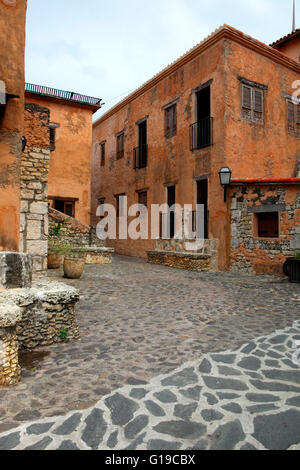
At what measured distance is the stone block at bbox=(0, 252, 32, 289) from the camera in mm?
3307

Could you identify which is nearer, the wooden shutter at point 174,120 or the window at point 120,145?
the wooden shutter at point 174,120

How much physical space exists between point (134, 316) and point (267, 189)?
21.4 feet

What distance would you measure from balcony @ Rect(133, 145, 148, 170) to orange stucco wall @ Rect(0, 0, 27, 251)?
11023mm

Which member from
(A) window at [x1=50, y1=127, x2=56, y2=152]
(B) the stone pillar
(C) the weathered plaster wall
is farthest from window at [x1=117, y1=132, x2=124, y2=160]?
(B) the stone pillar

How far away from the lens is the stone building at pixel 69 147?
571 inches

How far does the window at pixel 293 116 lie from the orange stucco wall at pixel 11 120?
11.3m

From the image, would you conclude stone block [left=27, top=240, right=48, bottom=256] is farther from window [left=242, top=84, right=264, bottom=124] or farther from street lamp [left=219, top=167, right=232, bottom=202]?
window [left=242, top=84, right=264, bottom=124]

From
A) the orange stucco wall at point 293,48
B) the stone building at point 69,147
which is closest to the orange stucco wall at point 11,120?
the stone building at point 69,147

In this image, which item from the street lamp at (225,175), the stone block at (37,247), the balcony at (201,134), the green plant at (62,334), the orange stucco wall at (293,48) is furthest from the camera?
the orange stucco wall at (293,48)

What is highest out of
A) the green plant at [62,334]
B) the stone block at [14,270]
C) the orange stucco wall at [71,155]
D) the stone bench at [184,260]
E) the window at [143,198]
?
the orange stucco wall at [71,155]

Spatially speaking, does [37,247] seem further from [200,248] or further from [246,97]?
[246,97]

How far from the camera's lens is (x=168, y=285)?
7539 mm

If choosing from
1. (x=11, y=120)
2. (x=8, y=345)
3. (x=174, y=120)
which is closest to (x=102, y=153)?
(x=174, y=120)

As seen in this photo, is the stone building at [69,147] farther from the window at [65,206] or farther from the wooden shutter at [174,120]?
the wooden shutter at [174,120]
